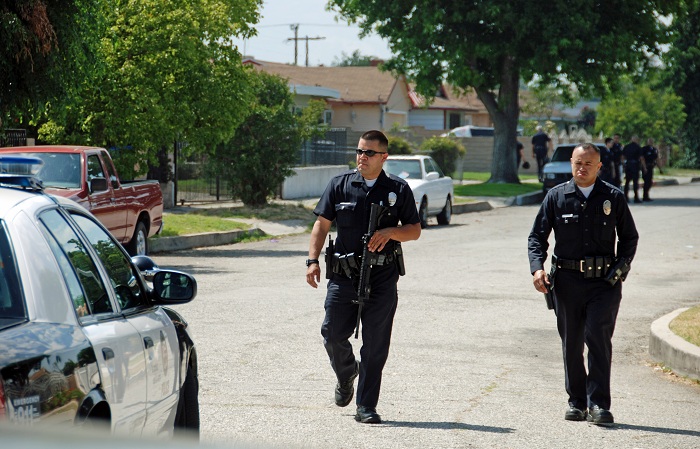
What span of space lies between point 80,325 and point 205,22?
16716mm

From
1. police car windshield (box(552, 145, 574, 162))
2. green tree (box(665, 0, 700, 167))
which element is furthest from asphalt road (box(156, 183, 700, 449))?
green tree (box(665, 0, 700, 167))

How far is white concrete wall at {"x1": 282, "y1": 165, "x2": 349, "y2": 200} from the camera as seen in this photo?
3098 centimetres

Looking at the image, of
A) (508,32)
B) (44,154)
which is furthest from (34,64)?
(508,32)

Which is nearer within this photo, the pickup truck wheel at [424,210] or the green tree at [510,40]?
the pickup truck wheel at [424,210]

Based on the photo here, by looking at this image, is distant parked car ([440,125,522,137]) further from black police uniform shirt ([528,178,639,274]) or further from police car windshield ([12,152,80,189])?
black police uniform shirt ([528,178,639,274])

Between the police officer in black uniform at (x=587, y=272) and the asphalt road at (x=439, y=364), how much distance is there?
28 cm

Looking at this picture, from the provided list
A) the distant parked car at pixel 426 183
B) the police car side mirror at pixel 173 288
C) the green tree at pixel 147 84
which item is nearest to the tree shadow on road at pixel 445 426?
the police car side mirror at pixel 173 288

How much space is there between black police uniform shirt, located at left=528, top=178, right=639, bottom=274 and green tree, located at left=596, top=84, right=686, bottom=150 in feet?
160

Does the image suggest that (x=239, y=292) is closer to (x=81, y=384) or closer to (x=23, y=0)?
(x=23, y=0)

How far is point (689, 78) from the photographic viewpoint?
65312 millimetres

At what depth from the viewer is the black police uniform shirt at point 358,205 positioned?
714 cm

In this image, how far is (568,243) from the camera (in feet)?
24.3

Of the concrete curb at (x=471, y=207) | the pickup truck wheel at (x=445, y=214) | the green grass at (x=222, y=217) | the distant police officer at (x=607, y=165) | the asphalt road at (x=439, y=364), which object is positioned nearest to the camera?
the asphalt road at (x=439, y=364)

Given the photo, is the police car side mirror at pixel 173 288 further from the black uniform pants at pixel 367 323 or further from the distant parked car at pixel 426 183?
the distant parked car at pixel 426 183
